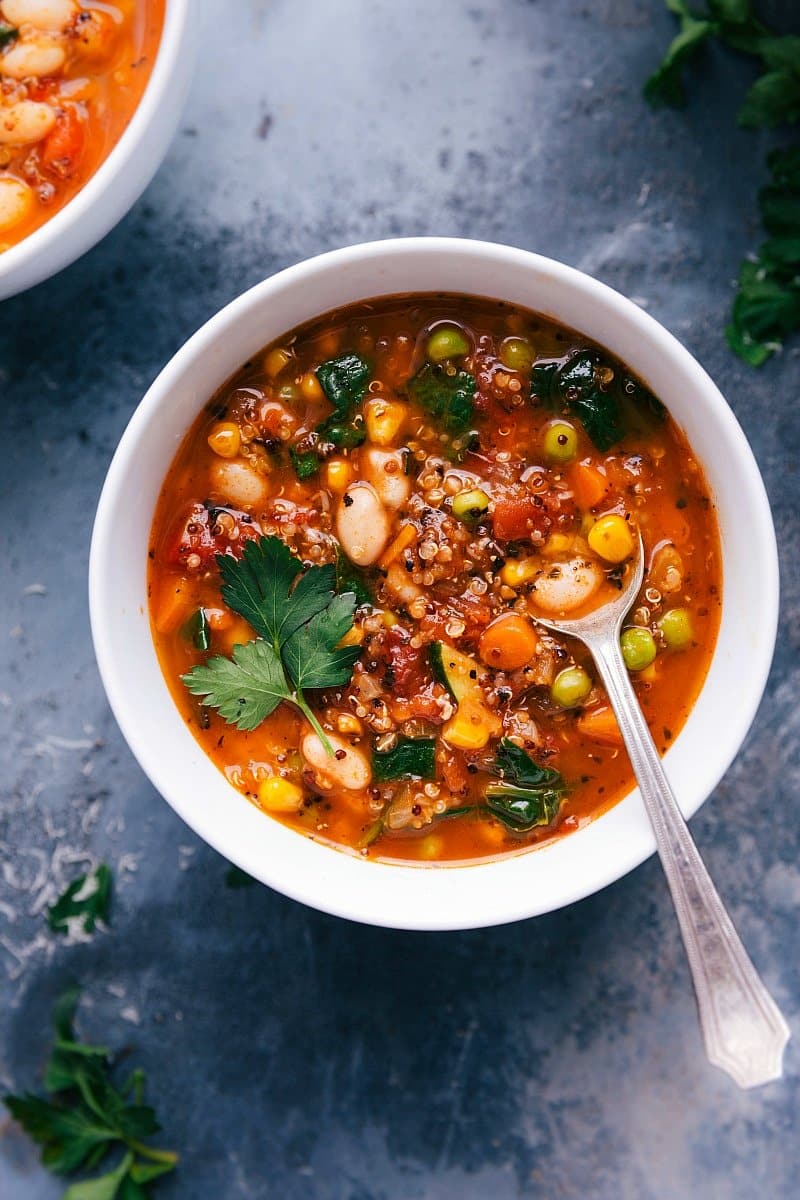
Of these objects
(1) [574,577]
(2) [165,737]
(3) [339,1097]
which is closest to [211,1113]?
(3) [339,1097]

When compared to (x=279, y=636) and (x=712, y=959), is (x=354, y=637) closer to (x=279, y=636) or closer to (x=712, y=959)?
(x=279, y=636)

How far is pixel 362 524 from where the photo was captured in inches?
96.0

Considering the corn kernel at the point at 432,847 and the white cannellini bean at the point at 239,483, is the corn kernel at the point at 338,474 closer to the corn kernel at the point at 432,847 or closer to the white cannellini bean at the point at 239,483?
the white cannellini bean at the point at 239,483

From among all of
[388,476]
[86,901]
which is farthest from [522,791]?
[86,901]

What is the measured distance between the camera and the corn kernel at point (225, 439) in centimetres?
252

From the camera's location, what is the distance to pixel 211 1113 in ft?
9.81

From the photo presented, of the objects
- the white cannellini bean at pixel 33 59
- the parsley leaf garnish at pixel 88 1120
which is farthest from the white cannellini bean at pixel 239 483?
the parsley leaf garnish at pixel 88 1120

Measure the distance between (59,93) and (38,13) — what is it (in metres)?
0.19

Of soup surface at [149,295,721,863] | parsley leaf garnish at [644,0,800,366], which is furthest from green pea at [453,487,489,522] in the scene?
parsley leaf garnish at [644,0,800,366]

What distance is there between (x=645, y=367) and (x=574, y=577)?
476 millimetres

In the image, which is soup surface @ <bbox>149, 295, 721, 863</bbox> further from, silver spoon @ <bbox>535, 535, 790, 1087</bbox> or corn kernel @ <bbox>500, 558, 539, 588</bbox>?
silver spoon @ <bbox>535, 535, 790, 1087</bbox>

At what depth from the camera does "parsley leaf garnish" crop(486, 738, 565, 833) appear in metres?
2.51

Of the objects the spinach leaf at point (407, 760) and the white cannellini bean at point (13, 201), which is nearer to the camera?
the spinach leaf at point (407, 760)

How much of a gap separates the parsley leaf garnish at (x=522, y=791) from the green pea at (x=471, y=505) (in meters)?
0.51
